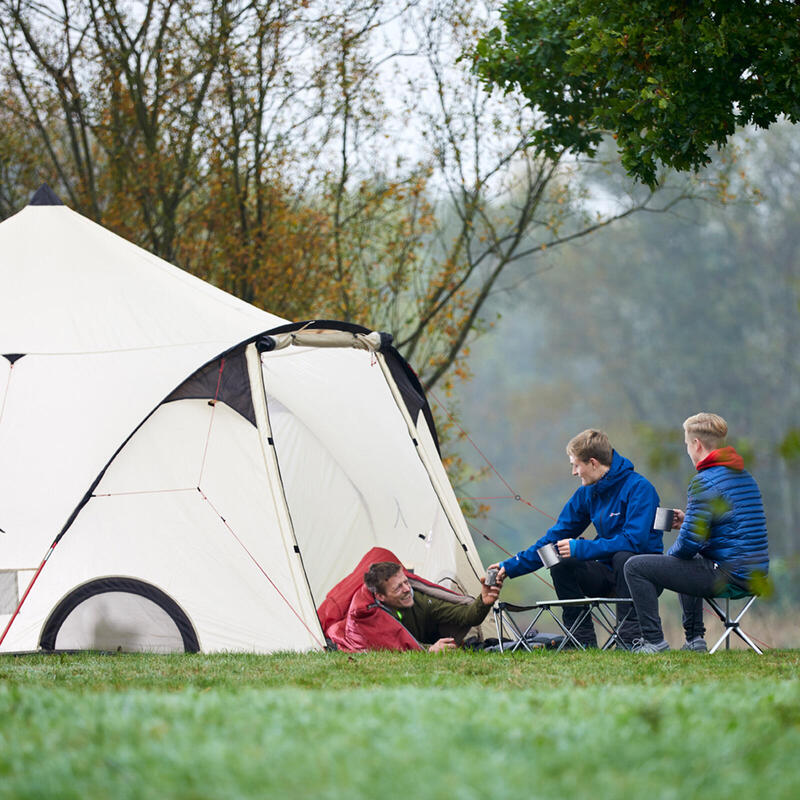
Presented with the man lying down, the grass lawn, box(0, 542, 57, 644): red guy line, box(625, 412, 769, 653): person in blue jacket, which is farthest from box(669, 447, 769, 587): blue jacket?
box(0, 542, 57, 644): red guy line

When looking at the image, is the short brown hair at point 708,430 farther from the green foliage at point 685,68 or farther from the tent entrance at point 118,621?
the tent entrance at point 118,621

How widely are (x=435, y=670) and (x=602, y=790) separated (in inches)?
111

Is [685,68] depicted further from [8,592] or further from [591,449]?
[8,592]

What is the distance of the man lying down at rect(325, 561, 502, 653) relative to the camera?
20.8 ft

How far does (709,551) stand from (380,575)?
1.81 metres

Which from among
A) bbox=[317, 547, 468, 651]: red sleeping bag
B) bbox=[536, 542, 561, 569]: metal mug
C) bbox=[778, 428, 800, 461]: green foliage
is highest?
bbox=[778, 428, 800, 461]: green foliage

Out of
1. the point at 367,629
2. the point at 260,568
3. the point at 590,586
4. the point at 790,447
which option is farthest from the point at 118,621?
the point at 790,447

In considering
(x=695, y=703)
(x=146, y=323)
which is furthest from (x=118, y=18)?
(x=695, y=703)

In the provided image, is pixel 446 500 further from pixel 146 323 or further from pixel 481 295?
pixel 481 295

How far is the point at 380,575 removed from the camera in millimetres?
6457

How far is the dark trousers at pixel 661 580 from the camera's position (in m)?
5.83

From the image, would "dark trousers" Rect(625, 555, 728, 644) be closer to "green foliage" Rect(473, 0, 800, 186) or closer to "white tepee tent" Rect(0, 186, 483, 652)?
"white tepee tent" Rect(0, 186, 483, 652)

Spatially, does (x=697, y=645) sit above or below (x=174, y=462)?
below

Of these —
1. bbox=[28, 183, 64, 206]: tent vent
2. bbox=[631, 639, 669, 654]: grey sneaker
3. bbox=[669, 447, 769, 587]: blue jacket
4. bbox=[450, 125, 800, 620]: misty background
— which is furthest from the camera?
bbox=[450, 125, 800, 620]: misty background
